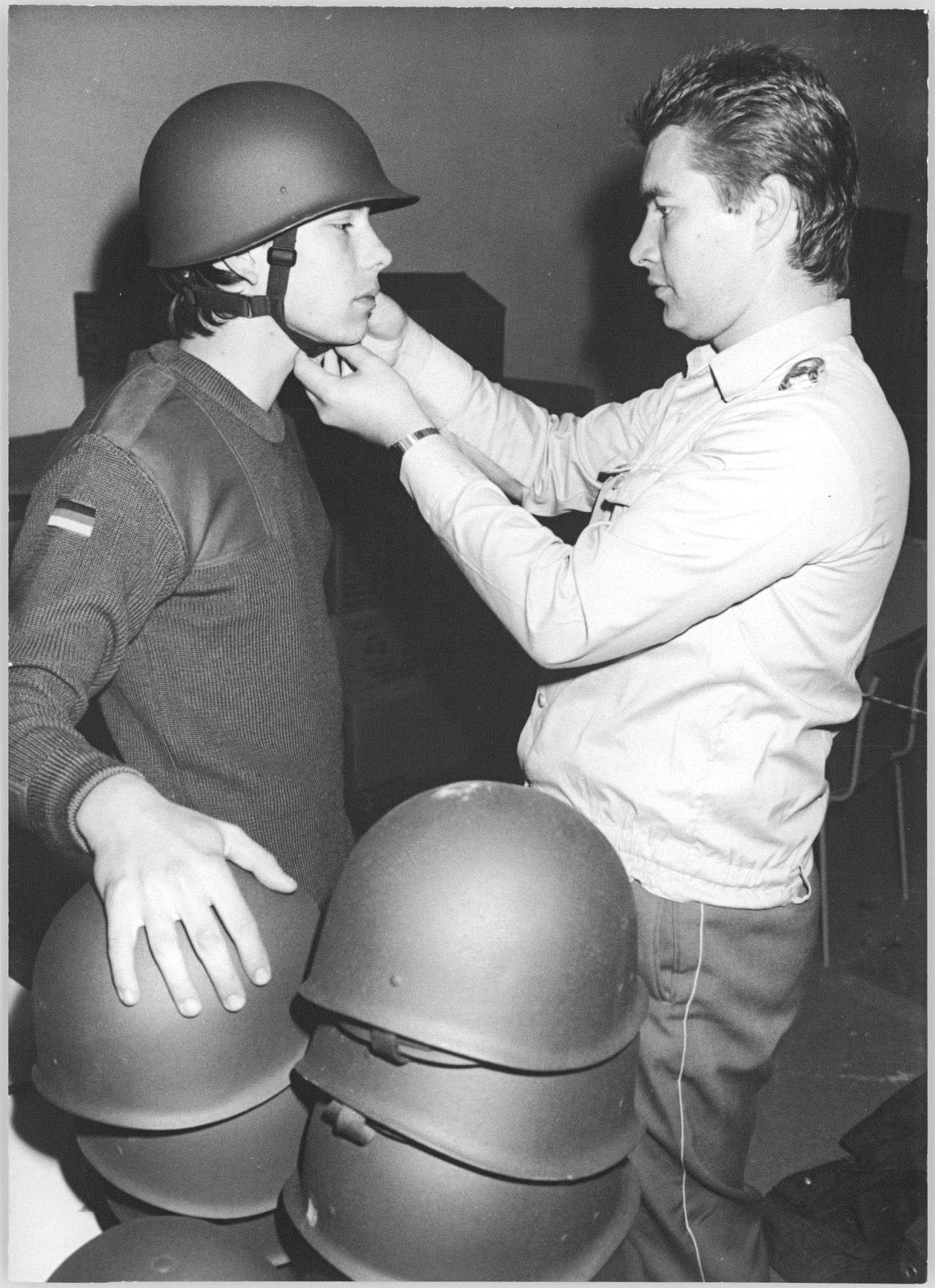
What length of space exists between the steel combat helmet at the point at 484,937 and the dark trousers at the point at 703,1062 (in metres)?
0.51

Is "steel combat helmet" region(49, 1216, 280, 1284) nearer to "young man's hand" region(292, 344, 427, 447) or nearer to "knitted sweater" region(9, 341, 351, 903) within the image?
"knitted sweater" region(9, 341, 351, 903)

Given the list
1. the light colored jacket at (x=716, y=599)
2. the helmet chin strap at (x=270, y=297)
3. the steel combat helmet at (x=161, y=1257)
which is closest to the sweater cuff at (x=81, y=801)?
the steel combat helmet at (x=161, y=1257)

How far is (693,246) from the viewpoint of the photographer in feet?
4.77

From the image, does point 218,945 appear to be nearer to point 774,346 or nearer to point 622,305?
point 774,346

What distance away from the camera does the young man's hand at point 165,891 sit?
984mm


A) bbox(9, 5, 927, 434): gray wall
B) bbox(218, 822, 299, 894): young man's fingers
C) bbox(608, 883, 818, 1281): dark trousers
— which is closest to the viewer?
bbox(218, 822, 299, 894): young man's fingers

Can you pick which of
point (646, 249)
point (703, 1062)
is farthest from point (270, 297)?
point (703, 1062)

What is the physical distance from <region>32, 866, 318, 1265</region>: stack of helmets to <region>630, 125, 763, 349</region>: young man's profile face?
93cm

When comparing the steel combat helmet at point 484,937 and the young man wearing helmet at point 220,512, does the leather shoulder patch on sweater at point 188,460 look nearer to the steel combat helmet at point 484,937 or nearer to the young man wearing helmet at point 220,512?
the young man wearing helmet at point 220,512

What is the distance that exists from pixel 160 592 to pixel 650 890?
73cm

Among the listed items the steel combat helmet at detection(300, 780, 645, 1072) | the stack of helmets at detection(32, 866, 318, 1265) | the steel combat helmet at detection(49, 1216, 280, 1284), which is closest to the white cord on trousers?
the steel combat helmet at detection(300, 780, 645, 1072)

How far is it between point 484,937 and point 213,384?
82 cm

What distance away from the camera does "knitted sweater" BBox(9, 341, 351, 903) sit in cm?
118

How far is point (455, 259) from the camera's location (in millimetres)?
3514
